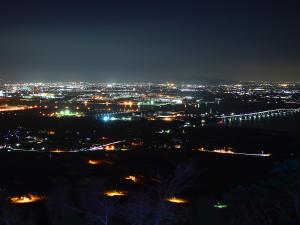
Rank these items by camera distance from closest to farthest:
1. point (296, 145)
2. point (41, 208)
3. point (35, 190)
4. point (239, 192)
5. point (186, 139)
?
point (239, 192) → point (41, 208) → point (35, 190) → point (296, 145) → point (186, 139)

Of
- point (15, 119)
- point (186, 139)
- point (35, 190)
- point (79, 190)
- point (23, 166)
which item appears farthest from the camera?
point (15, 119)

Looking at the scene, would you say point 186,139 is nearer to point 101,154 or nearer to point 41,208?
point 101,154

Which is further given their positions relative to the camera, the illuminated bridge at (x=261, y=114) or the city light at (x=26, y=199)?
the illuminated bridge at (x=261, y=114)

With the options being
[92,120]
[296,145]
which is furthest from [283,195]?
[92,120]

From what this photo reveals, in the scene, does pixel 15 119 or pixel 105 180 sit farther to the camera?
pixel 15 119

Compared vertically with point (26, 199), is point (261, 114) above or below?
below

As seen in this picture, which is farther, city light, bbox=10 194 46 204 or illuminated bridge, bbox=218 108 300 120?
illuminated bridge, bbox=218 108 300 120

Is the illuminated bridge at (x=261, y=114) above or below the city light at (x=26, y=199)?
below

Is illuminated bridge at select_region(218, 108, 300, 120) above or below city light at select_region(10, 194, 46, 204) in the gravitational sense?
below

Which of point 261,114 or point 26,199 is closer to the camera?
point 26,199

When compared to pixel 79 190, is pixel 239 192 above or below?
above
